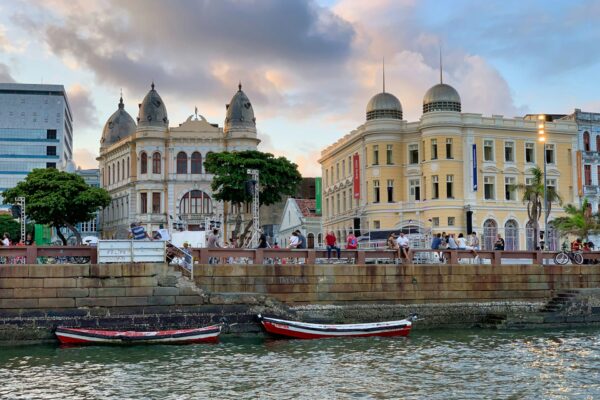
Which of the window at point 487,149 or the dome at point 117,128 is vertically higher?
the dome at point 117,128

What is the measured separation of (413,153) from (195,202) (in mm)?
34290

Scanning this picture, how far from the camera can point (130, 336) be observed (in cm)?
2942

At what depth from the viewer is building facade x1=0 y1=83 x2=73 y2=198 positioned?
146 m

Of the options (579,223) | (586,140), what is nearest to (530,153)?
(586,140)

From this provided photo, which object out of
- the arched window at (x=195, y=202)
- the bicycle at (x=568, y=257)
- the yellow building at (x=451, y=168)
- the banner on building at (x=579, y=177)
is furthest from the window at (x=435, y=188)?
the arched window at (x=195, y=202)

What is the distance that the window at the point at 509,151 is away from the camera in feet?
224

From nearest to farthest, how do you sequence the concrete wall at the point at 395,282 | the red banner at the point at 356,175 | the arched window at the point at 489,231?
the concrete wall at the point at 395,282 < the arched window at the point at 489,231 < the red banner at the point at 356,175

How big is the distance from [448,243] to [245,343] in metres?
13.2

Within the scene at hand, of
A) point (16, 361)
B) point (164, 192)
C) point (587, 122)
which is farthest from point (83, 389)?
point (164, 192)

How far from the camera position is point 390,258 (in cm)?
3662

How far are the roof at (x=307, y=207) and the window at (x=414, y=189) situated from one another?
1738 centimetres

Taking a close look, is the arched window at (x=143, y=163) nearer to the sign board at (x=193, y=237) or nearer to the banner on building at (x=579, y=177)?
the sign board at (x=193, y=237)

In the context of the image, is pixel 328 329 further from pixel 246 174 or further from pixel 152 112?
pixel 152 112

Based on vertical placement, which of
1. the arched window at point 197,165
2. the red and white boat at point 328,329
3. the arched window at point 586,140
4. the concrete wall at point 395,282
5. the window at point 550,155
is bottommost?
the red and white boat at point 328,329
